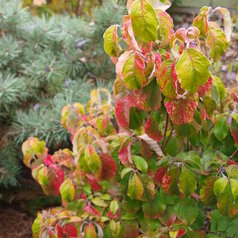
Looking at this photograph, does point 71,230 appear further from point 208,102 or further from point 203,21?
point 203,21

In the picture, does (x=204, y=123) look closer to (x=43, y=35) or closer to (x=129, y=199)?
(x=129, y=199)

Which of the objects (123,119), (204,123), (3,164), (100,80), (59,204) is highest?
(123,119)

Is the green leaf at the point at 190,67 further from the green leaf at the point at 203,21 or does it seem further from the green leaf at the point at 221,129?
the green leaf at the point at 221,129

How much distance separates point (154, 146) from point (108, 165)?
0.51ft

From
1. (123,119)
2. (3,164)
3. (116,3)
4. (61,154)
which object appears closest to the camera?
(123,119)

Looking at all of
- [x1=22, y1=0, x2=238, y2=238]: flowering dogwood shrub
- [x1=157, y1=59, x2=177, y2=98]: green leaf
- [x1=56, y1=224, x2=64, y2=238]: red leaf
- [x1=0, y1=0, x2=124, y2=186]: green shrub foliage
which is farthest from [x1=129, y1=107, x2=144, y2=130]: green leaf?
[x1=0, y1=0, x2=124, y2=186]: green shrub foliage

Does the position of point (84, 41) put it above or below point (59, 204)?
above

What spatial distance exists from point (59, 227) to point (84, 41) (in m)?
1.45

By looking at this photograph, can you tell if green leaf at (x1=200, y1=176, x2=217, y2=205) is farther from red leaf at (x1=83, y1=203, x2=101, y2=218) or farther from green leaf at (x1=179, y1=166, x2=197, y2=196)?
red leaf at (x1=83, y1=203, x2=101, y2=218)

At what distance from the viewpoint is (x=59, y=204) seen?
8.67 feet

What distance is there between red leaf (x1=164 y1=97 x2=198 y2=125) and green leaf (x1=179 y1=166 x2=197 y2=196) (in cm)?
20

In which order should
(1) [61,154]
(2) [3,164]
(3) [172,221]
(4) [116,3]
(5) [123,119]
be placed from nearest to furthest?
(5) [123,119], (3) [172,221], (1) [61,154], (2) [3,164], (4) [116,3]

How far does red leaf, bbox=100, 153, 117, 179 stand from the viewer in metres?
1.34

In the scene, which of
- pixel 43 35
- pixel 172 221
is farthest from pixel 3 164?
pixel 172 221
